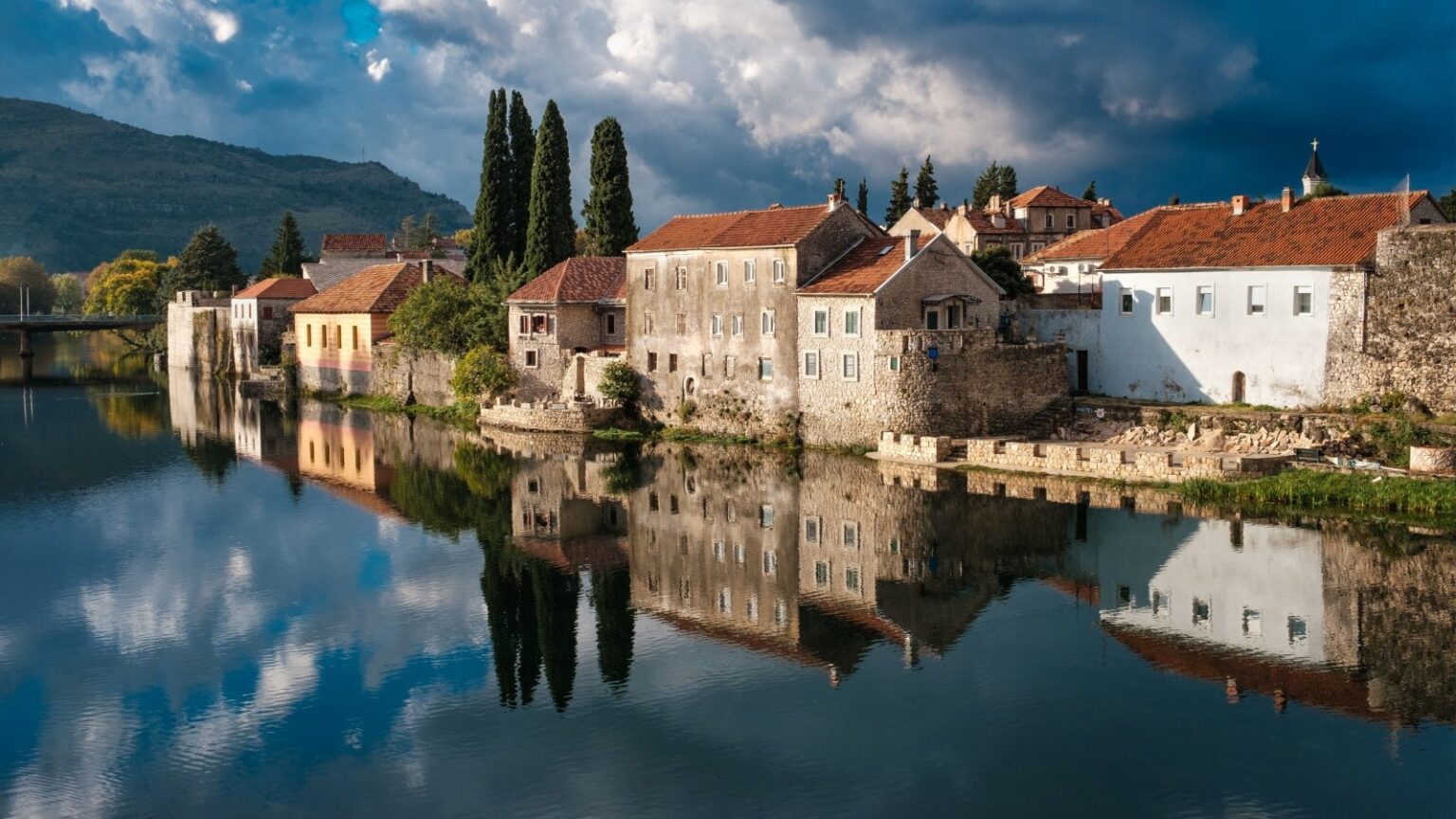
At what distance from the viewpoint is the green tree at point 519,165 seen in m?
63.8

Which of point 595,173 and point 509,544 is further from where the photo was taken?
point 595,173

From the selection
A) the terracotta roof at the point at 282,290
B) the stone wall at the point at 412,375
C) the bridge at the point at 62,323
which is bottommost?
the stone wall at the point at 412,375

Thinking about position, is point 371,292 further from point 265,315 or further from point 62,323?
point 62,323

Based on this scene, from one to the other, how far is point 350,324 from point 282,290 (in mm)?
13742

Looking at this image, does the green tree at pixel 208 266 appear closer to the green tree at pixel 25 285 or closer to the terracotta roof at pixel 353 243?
the terracotta roof at pixel 353 243

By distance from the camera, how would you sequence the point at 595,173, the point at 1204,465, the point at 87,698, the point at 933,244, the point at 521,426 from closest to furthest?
the point at 87,698 < the point at 1204,465 < the point at 933,244 < the point at 521,426 < the point at 595,173

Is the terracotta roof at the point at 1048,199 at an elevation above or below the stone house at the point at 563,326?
above

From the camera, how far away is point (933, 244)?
133 ft

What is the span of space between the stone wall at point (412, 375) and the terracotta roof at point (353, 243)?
88.1ft

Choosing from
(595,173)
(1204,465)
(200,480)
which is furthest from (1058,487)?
(595,173)

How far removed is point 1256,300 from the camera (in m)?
38.2

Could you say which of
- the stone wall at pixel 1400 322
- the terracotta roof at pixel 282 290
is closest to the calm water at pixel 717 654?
the stone wall at pixel 1400 322

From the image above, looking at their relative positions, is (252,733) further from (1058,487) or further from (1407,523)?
(1407,523)

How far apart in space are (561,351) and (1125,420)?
70.9 feet
